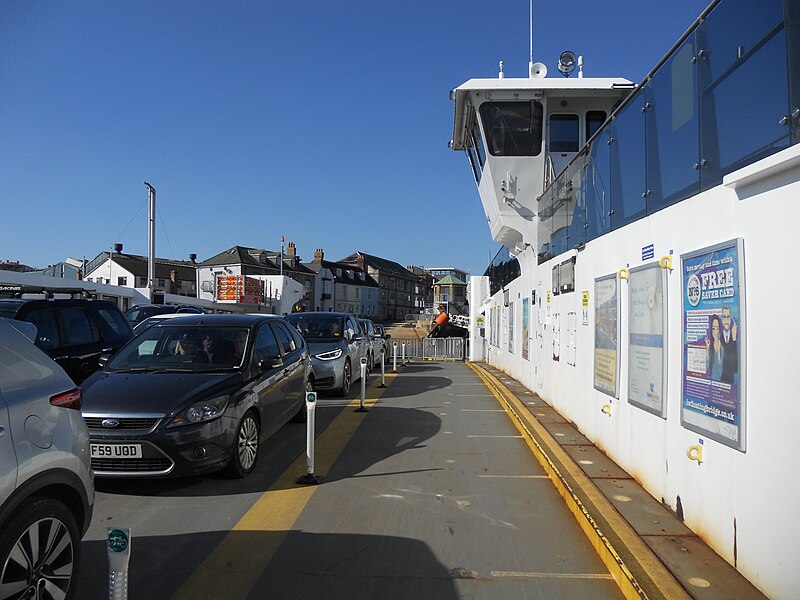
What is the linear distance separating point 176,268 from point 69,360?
64.3 meters

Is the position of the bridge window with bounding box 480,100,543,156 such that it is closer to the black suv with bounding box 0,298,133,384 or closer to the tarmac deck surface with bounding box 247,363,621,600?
the tarmac deck surface with bounding box 247,363,621,600

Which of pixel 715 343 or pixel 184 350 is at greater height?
pixel 715 343

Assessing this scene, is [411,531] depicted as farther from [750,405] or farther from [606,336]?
[606,336]

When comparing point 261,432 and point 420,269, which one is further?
point 420,269

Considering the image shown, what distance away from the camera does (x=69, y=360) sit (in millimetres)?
7574

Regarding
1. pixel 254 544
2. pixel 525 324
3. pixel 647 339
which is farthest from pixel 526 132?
pixel 254 544

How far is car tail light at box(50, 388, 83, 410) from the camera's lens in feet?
10.5

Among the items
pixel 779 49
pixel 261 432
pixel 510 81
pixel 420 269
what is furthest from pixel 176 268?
pixel 420 269

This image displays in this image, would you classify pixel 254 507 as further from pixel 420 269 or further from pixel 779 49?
pixel 420 269

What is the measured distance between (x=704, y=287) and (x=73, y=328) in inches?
304

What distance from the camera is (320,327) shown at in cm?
1305

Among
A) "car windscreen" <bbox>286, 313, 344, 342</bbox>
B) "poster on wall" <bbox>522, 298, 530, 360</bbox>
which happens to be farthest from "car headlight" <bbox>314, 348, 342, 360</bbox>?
"poster on wall" <bbox>522, 298, 530, 360</bbox>

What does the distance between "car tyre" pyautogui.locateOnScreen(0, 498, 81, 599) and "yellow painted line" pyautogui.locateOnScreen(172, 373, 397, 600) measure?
73 cm

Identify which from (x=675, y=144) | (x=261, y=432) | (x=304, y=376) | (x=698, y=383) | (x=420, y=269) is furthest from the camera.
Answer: (x=420, y=269)
